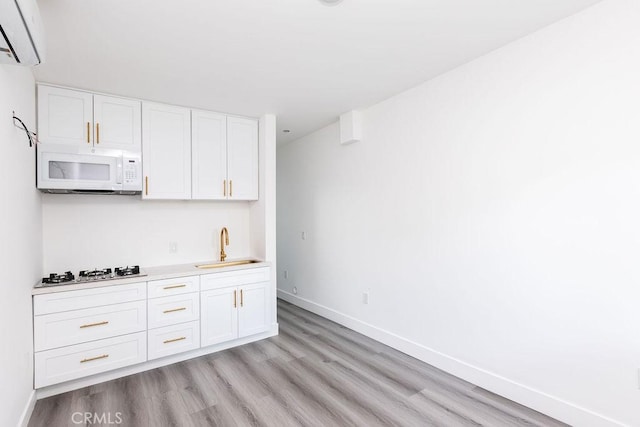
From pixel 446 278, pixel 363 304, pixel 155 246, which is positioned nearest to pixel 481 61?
pixel 446 278

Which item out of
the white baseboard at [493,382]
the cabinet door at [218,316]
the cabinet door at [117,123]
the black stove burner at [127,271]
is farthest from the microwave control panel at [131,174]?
the white baseboard at [493,382]

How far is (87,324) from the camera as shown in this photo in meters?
2.55

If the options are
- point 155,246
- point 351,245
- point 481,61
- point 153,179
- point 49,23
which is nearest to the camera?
point 49,23

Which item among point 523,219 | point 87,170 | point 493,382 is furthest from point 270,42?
point 493,382

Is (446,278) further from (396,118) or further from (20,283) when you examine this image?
(20,283)

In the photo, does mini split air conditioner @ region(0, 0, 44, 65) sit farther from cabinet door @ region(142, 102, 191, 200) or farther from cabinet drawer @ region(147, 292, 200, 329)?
cabinet drawer @ region(147, 292, 200, 329)

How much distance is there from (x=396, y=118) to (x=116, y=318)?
3106 millimetres

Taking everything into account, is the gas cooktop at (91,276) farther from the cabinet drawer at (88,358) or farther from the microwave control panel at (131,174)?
the microwave control panel at (131,174)

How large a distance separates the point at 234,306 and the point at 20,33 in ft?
8.58

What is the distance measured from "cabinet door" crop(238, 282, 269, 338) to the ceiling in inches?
78.3

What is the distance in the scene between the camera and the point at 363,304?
3574 mm

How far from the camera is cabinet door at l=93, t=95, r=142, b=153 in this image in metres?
2.86

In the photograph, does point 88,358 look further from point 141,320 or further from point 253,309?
point 253,309

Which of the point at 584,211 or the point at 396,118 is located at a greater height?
the point at 396,118
